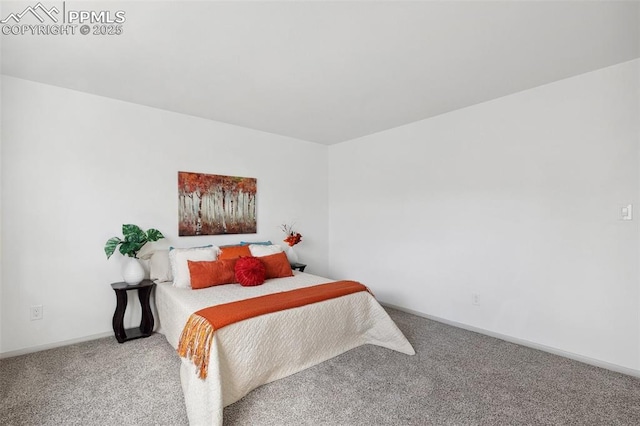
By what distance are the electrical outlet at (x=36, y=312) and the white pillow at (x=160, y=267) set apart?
2.92ft

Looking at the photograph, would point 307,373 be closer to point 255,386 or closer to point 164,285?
point 255,386

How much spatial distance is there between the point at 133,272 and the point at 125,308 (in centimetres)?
35

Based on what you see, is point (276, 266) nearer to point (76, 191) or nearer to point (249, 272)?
point (249, 272)

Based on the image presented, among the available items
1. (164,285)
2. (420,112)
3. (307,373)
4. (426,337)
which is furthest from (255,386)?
(420,112)

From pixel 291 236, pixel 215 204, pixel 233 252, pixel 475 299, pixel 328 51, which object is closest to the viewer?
pixel 328 51


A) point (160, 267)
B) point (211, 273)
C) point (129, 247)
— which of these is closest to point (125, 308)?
point (160, 267)

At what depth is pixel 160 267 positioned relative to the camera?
317cm

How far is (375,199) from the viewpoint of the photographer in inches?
169

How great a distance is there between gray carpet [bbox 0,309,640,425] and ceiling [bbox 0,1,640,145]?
7.84 ft

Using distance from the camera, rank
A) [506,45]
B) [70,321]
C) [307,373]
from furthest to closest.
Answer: [70,321]
[307,373]
[506,45]

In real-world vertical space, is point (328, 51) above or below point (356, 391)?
above

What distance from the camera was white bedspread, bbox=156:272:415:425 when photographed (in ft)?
6.00

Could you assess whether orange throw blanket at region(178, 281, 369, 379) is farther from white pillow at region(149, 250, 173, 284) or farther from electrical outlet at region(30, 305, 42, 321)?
electrical outlet at region(30, 305, 42, 321)

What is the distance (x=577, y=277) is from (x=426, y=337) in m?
1.40
